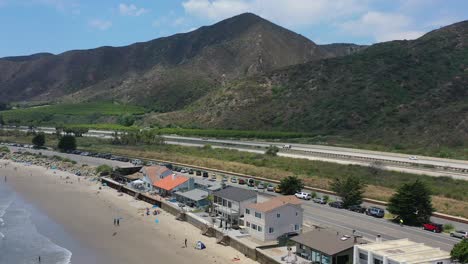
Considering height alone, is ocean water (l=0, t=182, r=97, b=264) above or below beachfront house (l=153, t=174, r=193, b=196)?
below

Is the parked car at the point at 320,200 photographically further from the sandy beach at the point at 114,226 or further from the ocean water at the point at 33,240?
the ocean water at the point at 33,240

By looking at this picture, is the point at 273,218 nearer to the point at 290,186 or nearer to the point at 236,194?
the point at 236,194

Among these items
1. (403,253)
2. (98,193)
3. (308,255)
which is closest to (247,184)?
(98,193)

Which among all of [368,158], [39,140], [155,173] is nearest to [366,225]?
[155,173]

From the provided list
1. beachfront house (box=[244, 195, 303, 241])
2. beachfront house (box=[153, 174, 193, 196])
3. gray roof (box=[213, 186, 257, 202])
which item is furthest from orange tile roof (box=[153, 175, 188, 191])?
beachfront house (box=[244, 195, 303, 241])

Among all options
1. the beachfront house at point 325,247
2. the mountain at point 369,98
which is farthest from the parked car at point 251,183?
the mountain at point 369,98

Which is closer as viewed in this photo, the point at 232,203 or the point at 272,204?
the point at 272,204

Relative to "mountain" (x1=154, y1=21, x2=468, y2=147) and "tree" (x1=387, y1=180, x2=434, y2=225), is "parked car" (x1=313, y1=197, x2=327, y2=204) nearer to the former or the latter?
"tree" (x1=387, y1=180, x2=434, y2=225)
